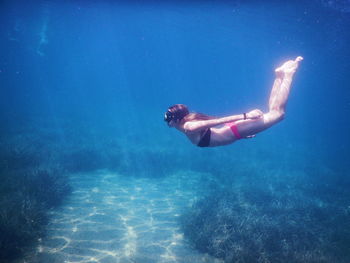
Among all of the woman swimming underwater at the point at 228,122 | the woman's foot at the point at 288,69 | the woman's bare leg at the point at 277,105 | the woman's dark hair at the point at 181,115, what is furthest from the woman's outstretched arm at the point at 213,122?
the woman's foot at the point at 288,69

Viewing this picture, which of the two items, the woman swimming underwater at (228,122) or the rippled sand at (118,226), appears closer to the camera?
the woman swimming underwater at (228,122)

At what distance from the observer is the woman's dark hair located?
17.9ft

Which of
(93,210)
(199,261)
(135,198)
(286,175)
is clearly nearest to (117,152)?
(135,198)

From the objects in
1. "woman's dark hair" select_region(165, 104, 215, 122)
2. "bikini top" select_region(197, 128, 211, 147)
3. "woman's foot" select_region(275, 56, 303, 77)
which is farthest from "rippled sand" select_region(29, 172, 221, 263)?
"woman's foot" select_region(275, 56, 303, 77)

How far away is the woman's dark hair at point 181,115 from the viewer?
5.44 metres

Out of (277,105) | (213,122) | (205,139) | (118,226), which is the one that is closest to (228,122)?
(213,122)

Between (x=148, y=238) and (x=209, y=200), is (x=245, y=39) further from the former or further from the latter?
(x=148, y=238)

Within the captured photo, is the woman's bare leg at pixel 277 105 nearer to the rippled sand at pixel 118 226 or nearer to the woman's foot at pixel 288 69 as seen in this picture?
the woman's foot at pixel 288 69

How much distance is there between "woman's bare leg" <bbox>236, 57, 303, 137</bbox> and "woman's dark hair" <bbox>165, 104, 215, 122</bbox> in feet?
3.20

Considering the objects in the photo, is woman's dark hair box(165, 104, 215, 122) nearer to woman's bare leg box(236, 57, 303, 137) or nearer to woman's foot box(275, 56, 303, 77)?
woman's bare leg box(236, 57, 303, 137)

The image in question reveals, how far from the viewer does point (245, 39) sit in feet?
129

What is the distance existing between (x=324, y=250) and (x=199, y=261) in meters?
5.08

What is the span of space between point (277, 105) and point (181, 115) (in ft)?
8.16

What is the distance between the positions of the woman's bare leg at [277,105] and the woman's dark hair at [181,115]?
0.98 meters
